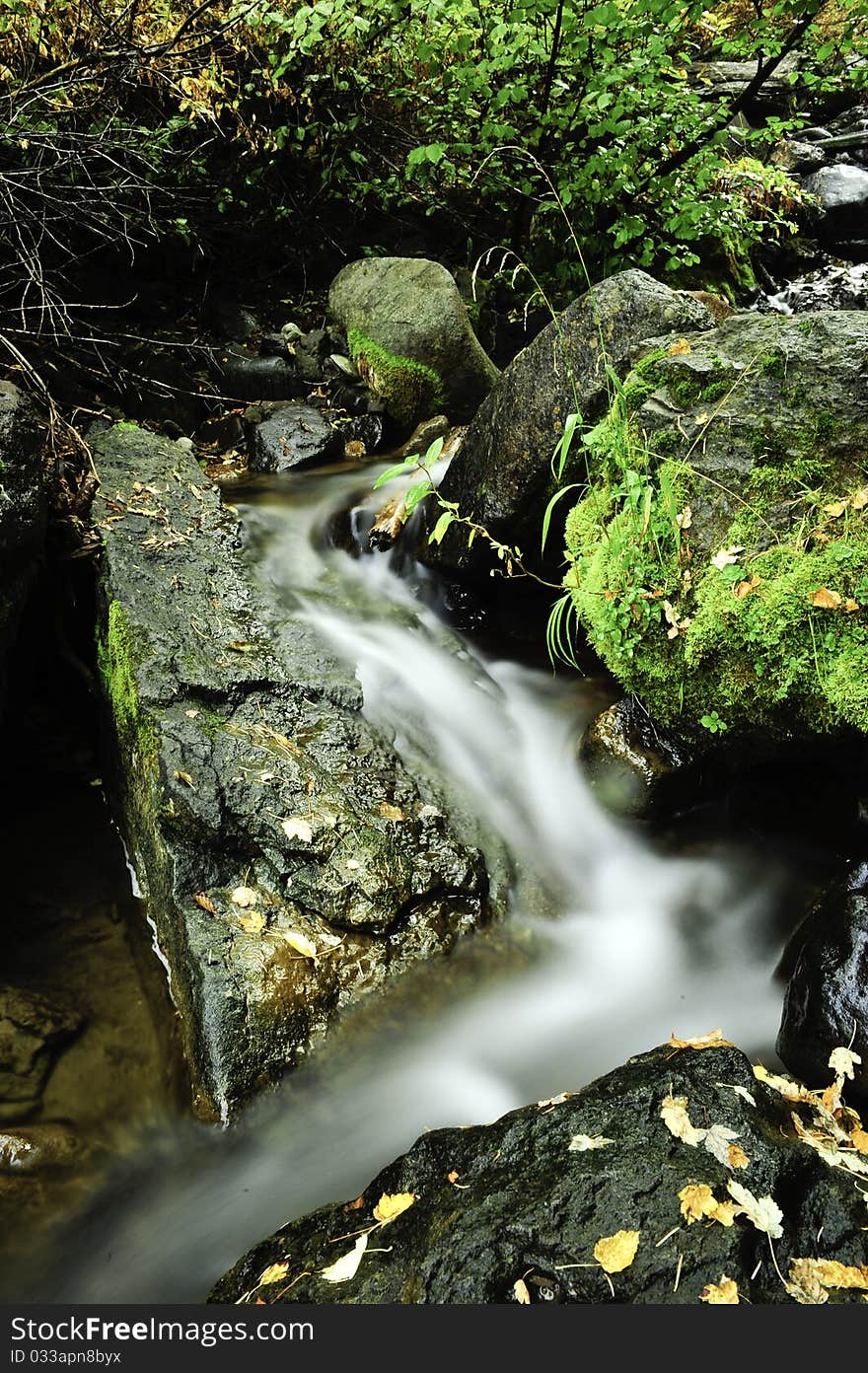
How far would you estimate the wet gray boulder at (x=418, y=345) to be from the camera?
23.2 feet

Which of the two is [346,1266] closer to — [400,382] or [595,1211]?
[595,1211]

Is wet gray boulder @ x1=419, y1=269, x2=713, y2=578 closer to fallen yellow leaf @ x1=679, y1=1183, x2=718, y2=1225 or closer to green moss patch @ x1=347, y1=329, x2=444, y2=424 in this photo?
green moss patch @ x1=347, y1=329, x2=444, y2=424

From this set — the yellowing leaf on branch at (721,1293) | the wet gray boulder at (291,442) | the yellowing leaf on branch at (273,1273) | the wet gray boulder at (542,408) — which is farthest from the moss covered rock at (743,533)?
the wet gray boulder at (291,442)

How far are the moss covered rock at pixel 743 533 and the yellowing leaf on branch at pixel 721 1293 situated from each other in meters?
2.21

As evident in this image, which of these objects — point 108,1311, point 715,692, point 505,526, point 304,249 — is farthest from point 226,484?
point 108,1311

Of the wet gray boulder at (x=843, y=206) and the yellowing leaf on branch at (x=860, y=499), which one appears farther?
the wet gray boulder at (x=843, y=206)

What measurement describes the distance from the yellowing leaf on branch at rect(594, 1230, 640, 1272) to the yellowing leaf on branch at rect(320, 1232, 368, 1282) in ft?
2.16

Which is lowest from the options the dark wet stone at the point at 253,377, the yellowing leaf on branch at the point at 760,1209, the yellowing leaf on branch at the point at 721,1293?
the yellowing leaf on branch at the point at 721,1293

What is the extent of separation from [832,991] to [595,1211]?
135 cm

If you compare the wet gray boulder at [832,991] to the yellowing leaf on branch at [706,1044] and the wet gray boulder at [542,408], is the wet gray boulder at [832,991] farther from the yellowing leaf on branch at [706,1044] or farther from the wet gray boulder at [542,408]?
the wet gray boulder at [542,408]

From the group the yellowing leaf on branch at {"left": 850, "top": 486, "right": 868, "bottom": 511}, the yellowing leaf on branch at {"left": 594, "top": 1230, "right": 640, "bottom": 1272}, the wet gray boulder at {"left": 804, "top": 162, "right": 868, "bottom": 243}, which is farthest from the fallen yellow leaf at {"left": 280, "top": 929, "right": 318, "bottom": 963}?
the wet gray boulder at {"left": 804, "top": 162, "right": 868, "bottom": 243}

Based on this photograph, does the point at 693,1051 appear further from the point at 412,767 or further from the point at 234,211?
the point at 234,211

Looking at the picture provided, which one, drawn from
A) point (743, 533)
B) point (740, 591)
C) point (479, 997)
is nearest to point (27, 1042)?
point (479, 997)

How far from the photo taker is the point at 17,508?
368 cm
